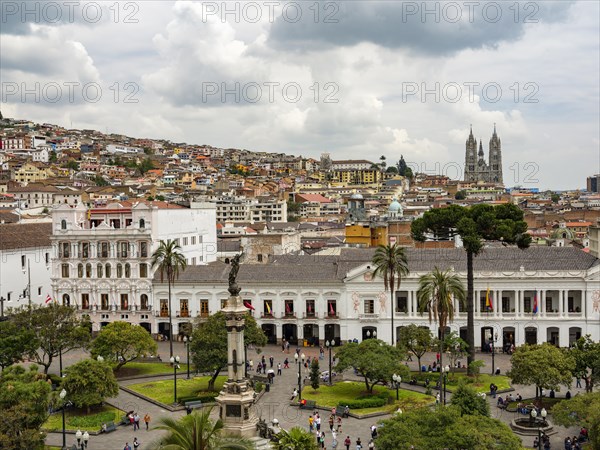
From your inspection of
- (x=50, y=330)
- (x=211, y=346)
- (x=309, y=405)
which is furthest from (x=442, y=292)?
(x=50, y=330)

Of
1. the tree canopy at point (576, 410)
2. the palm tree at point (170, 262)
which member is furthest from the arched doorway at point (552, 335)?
the palm tree at point (170, 262)

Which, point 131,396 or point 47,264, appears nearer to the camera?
point 131,396

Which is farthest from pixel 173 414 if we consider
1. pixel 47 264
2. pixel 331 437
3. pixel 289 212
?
pixel 289 212

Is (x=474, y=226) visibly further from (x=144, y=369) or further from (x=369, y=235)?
(x=369, y=235)

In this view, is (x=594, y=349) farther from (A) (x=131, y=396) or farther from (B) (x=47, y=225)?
(B) (x=47, y=225)

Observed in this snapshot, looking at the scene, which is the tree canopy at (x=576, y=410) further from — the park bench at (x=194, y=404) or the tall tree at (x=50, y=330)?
the tall tree at (x=50, y=330)
